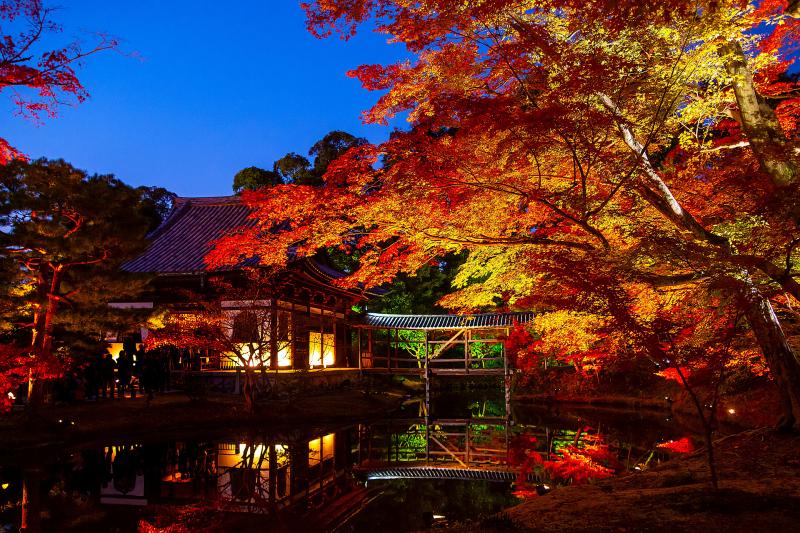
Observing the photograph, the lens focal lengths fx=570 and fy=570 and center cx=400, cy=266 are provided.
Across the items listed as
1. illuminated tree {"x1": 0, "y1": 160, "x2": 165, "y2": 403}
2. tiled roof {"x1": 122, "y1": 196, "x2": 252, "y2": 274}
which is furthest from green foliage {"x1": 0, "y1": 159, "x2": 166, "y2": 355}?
tiled roof {"x1": 122, "y1": 196, "x2": 252, "y2": 274}

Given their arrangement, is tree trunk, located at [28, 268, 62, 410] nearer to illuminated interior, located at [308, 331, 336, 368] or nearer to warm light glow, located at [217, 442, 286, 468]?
warm light glow, located at [217, 442, 286, 468]

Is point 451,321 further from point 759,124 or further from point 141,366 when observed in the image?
point 759,124

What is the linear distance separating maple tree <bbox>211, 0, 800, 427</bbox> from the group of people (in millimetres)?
6152

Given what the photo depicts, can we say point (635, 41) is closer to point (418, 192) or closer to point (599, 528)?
point (418, 192)

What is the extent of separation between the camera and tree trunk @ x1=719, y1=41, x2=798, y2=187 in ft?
26.3

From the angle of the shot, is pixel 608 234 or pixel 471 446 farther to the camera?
pixel 471 446

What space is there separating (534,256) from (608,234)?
89.8 inches

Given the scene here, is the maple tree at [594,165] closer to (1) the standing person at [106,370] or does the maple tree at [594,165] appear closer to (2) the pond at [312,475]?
(2) the pond at [312,475]

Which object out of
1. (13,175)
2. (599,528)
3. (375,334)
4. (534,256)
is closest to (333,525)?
(599,528)

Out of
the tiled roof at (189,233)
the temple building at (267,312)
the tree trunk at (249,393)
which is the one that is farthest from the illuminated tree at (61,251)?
the tiled roof at (189,233)

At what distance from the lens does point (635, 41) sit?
874 centimetres

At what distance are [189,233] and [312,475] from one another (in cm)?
1391

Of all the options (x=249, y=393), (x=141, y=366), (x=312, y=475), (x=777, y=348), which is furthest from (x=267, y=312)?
(x=777, y=348)

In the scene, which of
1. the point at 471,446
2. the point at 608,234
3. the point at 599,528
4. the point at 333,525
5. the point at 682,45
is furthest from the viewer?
the point at 471,446
